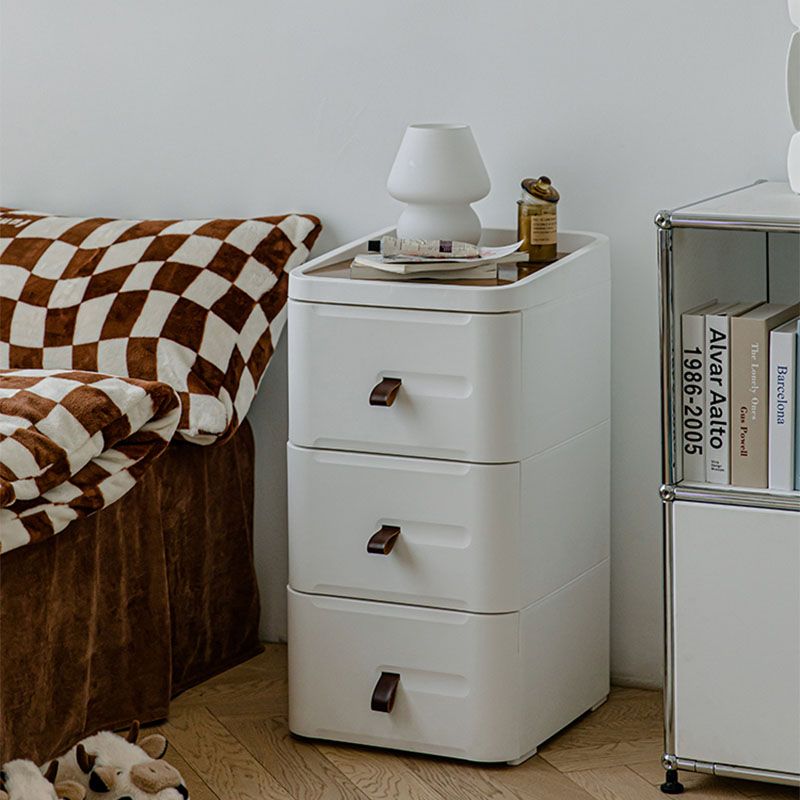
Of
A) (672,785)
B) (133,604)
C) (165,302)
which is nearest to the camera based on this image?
(672,785)

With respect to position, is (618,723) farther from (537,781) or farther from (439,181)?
(439,181)

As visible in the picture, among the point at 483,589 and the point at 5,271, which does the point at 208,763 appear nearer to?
the point at 483,589

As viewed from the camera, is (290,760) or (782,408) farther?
(290,760)

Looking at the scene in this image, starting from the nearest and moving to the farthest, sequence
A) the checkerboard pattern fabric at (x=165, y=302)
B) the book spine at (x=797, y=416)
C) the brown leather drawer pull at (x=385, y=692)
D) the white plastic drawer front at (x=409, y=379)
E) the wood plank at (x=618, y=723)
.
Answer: the book spine at (x=797, y=416) < the white plastic drawer front at (x=409, y=379) < the brown leather drawer pull at (x=385, y=692) < the wood plank at (x=618, y=723) < the checkerboard pattern fabric at (x=165, y=302)

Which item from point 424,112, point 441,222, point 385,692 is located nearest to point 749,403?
point 441,222

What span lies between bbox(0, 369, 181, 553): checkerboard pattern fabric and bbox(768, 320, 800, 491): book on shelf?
87 cm

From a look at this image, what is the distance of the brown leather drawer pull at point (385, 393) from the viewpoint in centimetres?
209

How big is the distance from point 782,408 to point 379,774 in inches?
31.6

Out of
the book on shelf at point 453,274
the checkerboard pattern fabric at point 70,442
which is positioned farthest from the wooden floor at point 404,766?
the book on shelf at point 453,274

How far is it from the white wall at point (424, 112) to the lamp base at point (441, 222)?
24 centimetres

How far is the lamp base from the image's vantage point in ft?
7.34

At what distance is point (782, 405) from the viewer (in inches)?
77.5

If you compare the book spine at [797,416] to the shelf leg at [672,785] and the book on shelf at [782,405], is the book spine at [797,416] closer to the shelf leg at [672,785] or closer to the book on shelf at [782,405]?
the book on shelf at [782,405]

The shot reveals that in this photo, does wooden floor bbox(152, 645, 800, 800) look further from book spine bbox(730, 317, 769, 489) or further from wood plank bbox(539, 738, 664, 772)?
book spine bbox(730, 317, 769, 489)
